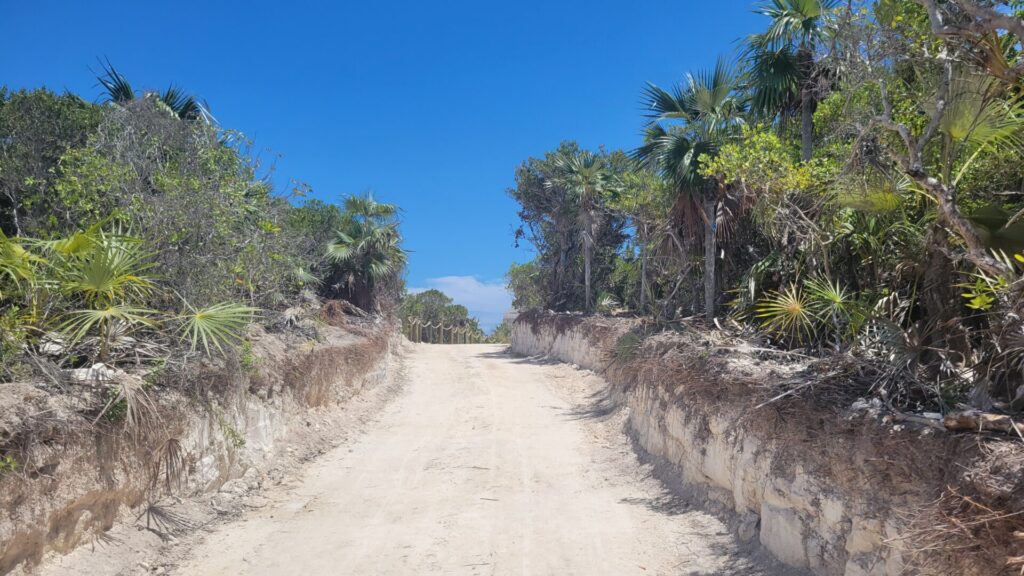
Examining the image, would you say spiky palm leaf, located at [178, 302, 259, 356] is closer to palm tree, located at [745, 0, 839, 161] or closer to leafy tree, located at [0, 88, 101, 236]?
leafy tree, located at [0, 88, 101, 236]

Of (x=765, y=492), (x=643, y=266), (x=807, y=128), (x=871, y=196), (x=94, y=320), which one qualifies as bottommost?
(x=765, y=492)

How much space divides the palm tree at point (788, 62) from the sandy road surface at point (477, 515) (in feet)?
24.5

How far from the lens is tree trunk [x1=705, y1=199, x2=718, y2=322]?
40.5 feet

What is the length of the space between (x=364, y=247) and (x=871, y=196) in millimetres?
19786

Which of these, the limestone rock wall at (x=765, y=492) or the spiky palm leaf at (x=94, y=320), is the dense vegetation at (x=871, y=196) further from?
the spiky palm leaf at (x=94, y=320)

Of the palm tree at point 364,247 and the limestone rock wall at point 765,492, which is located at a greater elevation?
the palm tree at point 364,247

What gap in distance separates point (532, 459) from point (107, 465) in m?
6.24

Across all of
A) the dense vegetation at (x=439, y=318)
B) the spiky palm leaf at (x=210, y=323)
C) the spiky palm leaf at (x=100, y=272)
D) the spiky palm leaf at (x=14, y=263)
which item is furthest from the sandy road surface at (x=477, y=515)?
the dense vegetation at (x=439, y=318)

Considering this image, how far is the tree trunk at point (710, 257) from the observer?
12352mm

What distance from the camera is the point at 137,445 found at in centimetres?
632

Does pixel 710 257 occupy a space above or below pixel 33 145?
below

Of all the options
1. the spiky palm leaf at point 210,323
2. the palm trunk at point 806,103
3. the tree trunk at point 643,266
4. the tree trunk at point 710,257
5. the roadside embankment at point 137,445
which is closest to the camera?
the roadside embankment at point 137,445

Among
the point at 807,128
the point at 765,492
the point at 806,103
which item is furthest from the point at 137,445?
the point at 807,128

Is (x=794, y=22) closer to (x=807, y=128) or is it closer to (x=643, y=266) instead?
(x=807, y=128)
